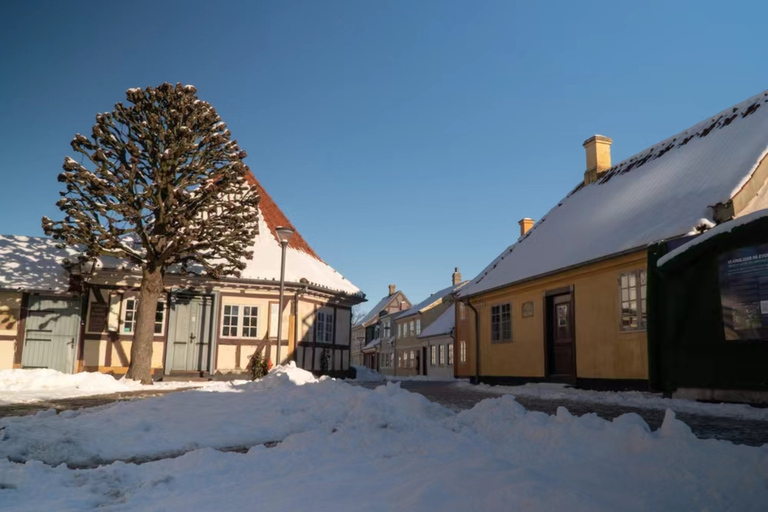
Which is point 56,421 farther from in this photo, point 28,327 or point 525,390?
point 28,327

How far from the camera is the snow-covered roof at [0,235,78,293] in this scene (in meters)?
18.2

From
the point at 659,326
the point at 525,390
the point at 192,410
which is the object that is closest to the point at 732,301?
the point at 659,326

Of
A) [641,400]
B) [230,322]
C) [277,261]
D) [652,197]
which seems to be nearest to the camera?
[641,400]

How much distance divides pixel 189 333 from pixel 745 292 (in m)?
17.8

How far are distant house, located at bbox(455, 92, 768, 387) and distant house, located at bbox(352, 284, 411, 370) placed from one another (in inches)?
1333

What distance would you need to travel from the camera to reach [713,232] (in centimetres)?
418

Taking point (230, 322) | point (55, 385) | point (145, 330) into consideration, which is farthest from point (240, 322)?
point (55, 385)

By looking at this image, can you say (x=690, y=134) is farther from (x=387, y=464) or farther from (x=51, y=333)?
(x=51, y=333)

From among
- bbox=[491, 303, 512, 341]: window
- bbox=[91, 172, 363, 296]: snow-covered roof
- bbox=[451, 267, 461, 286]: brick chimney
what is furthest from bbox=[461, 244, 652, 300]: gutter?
bbox=[451, 267, 461, 286]: brick chimney

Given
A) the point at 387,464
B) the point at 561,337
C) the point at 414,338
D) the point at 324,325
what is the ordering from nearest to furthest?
the point at 387,464 < the point at 561,337 < the point at 324,325 < the point at 414,338

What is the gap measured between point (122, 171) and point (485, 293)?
1115 cm

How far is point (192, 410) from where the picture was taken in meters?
7.91

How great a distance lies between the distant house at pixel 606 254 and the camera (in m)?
11.5

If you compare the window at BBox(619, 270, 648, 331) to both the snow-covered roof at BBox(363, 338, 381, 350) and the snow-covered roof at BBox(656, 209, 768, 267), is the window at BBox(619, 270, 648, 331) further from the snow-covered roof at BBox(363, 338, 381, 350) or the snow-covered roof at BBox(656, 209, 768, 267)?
the snow-covered roof at BBox(363, 338, 381, 350)
